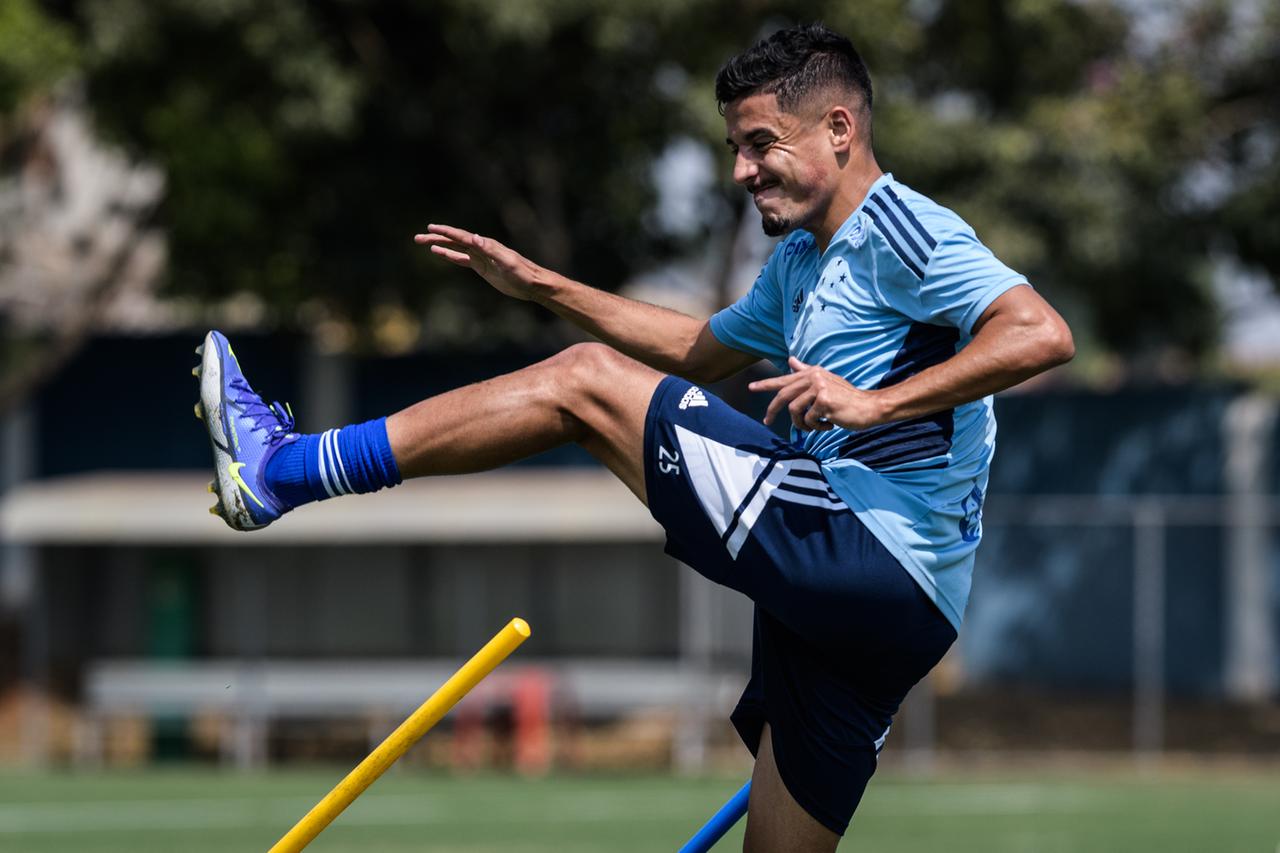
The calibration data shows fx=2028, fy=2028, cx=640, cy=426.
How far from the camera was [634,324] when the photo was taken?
5875 millimetres

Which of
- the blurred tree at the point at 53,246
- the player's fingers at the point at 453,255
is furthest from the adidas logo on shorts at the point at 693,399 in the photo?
the blurred tree at the point at 53,246

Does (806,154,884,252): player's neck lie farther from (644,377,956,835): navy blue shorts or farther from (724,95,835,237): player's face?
(644,377,956,835): navy blue shorts

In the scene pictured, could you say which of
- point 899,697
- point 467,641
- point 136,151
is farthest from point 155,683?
point 899,697

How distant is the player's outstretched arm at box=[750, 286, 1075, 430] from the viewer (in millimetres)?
4832

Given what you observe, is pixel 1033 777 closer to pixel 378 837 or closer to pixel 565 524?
pixel 565 524

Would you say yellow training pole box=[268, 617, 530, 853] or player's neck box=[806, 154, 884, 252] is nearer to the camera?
yellow training pole box=[268, 617, 530, 853]

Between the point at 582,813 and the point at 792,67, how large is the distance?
10.9 meters

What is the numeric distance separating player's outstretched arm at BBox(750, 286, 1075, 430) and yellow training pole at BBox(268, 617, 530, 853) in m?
0.89

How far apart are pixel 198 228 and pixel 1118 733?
37.5 ft

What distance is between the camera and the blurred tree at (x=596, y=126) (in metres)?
18.7

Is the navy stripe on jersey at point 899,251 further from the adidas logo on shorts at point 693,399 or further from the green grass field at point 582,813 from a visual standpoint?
the green grass field at point 582,813

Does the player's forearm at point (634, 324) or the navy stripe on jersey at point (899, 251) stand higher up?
the navy stripe on jersey at point (899, 251)

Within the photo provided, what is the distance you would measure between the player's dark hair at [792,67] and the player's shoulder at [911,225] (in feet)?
1.05

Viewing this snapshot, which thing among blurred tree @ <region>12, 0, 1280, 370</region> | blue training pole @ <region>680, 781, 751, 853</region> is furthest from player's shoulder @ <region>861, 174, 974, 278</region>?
blurred tree @ <region>12, 0, 1280, 370</region>
